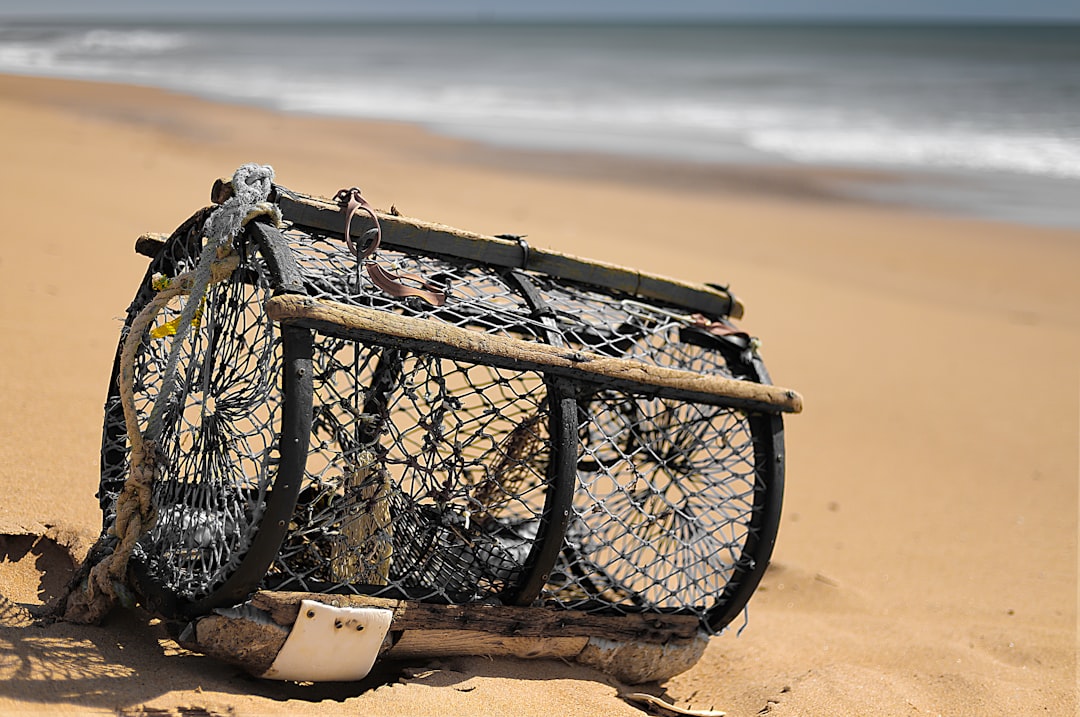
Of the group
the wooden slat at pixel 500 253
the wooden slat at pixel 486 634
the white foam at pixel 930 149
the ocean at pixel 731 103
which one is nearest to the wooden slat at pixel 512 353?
the wooden slat at pixel 500 253

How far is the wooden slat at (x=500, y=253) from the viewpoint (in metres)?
2.51

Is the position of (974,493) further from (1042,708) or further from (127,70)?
(127,70)

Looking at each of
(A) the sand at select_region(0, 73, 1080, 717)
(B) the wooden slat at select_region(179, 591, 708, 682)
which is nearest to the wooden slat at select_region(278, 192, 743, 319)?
(B) the wooden slat at select_region(179, 591, 708, 682)

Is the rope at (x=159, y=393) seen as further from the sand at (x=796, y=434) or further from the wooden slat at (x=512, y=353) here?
the wooden slat at (x=512, y=353)

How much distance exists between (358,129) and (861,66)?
86.4ft

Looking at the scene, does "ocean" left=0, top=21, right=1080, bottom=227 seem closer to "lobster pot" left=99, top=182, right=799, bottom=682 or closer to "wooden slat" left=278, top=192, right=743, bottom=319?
"wooden slat" left=278, top=192, right=743, bottom=319

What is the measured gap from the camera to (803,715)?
278 centimetres

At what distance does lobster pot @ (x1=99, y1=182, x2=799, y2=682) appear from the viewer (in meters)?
2.16

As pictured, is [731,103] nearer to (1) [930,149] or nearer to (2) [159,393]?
(1) [930,149]

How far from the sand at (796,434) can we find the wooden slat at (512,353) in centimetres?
78

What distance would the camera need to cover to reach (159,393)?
2402 millimetres

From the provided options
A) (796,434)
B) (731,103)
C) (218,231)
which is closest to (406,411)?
(218,231)

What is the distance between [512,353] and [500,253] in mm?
580

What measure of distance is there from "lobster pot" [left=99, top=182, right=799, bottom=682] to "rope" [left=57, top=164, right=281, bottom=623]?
0.13 ft
